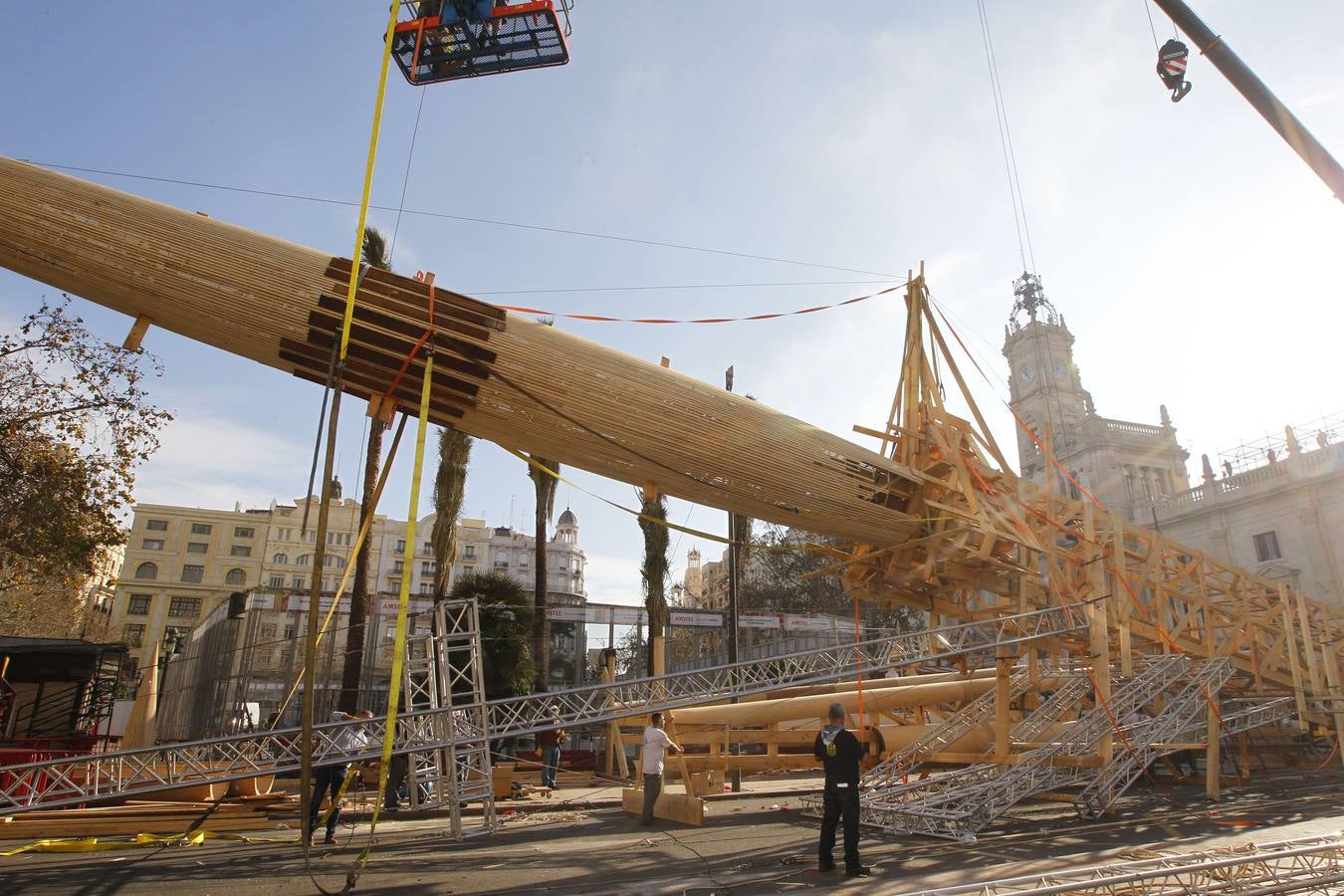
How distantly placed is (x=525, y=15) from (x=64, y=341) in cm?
1033

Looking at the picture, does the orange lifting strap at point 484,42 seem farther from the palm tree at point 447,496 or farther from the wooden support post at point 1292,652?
the wooden support post at point 1292,652

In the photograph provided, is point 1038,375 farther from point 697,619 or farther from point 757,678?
point 757,678

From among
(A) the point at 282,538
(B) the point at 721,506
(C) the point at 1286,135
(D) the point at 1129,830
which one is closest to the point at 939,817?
(D) the point at 1129,830

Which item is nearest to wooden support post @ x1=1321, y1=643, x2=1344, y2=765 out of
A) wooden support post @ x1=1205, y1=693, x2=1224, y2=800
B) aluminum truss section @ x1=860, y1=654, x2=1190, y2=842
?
wooden support post @ x1=1205, y1=693, x2=1224, y2=800

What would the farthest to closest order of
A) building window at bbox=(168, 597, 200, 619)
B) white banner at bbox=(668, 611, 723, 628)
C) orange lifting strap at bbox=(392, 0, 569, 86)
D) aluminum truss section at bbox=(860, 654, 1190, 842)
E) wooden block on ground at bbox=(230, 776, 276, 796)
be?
building window at bbox=(168, 597, 200, 619)
white banner at bbox=(668, 611, 723, 628)
orange lifting strap at bbox=(392, 0, 569, 86)
wooden block on ground at bbox=(230, 776, 276, 796)
aluminum truss section at bbox=(860, 654, 1190, 842)

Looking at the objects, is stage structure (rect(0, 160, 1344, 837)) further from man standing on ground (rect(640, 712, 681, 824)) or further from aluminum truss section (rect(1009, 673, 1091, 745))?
man standing on ground (rect(640, 712, 681, 824))

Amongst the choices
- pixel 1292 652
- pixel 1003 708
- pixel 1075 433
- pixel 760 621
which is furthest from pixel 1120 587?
pixel 1075 433

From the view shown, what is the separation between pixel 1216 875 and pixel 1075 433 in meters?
48.2

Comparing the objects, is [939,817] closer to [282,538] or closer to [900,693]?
[900,693]

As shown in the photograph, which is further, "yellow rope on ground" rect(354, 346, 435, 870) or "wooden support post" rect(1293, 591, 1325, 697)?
"wooden support post" rect(1293, 591, 1325, 697)

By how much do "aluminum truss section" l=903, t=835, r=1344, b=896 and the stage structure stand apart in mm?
3358

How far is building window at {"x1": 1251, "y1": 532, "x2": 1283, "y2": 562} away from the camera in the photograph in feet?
106

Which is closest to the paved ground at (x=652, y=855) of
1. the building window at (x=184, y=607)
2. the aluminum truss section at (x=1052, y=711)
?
the aluminum truss section at (x=1052, y=711)

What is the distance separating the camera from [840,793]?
7207 mm
